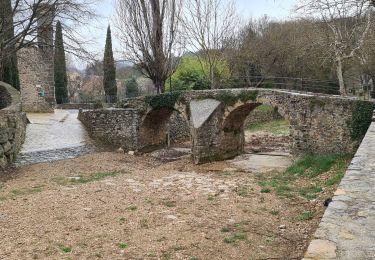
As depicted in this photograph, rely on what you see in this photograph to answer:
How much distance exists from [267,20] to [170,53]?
17.9 meters

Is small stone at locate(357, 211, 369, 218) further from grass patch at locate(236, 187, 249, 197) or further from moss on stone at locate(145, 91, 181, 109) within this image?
moss on stone at locate(145, 91, 181, 109)

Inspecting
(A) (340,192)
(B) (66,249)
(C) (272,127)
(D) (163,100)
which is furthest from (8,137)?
(C) (272,127)

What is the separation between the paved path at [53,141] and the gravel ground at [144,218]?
6.48ft

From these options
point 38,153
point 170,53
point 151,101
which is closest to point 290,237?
point 38,153

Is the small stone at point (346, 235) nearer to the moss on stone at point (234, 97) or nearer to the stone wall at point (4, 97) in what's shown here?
the moss on stone at point (234, 97)

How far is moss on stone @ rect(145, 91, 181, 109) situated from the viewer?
18.5m

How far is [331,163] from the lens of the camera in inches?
467

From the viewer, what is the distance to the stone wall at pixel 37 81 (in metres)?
25.3

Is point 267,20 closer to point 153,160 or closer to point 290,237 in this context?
point 153,160

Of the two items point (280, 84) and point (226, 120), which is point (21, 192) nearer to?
point (226, 120)

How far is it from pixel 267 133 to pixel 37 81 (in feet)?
48.6

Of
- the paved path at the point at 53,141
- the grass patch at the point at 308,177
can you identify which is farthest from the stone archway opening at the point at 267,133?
the paved path at the point at 53,141

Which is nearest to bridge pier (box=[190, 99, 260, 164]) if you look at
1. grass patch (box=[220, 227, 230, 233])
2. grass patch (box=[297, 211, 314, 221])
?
grass patch (box=[297, 211, 314, 221])

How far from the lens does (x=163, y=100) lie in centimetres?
1900
